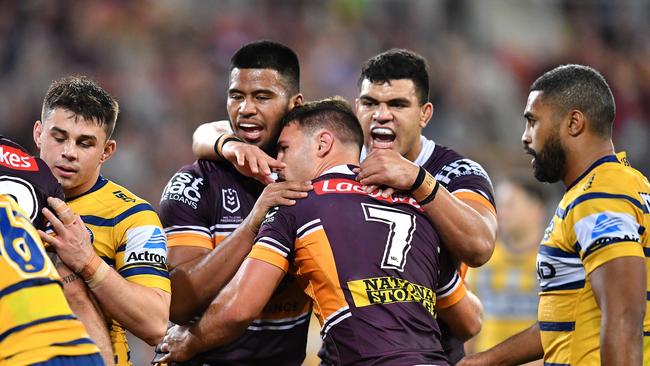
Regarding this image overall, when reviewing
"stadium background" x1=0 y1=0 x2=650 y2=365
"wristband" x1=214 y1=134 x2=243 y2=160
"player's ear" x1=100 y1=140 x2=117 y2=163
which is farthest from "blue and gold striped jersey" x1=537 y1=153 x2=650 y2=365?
"stadium background" x1=0 y1=0 x2=650 y2=365

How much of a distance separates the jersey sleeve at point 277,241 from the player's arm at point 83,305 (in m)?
0.74

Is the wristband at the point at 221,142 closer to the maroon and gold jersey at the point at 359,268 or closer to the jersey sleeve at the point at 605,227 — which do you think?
the maroon and gold jersey at the point at 359,268

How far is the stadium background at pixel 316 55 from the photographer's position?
11.8 metres

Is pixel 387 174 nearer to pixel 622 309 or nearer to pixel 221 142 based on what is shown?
pixel 221 142

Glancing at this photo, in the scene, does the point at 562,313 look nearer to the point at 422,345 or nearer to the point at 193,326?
the point at 422,345

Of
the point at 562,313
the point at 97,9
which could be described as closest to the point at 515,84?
the point at 97,9

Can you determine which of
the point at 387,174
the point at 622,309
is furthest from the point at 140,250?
the point at 622,309

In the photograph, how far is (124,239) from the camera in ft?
15.0

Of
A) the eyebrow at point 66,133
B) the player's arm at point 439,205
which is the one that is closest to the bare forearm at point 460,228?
the player's arm at point 439,205

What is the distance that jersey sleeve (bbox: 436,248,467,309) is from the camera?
4.95 metres

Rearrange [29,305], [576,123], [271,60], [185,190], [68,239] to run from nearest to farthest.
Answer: [29,305] → [68,239] → [576,123] → [185,190] → [271,60]

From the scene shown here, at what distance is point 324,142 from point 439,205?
26.0 inches

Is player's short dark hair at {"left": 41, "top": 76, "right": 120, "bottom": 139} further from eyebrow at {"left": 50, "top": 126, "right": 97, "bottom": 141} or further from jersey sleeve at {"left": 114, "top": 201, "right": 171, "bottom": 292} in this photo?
jersey sleeve at {"left": 114, "top": 201, "right": 171, "bottom": 292}

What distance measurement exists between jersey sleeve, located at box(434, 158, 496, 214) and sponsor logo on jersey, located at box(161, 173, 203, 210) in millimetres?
1354
